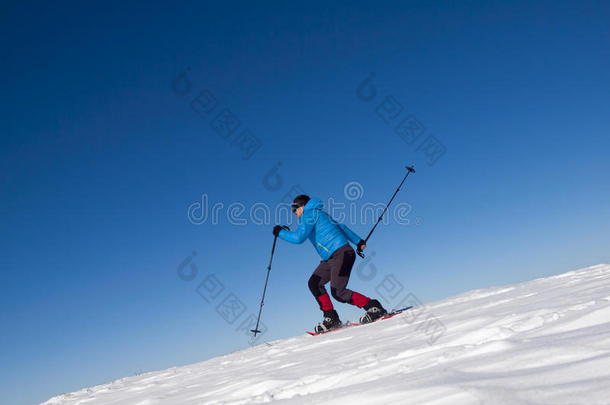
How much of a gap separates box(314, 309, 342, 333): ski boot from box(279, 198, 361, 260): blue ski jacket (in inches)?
39.4

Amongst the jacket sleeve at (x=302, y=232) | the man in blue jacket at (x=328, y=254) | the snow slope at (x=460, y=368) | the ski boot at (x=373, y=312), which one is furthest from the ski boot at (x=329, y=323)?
the snow slope at (x=460, y=368)

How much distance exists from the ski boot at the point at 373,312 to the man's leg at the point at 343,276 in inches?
3.2

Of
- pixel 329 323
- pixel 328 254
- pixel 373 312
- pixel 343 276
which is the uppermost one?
pixel 328 254

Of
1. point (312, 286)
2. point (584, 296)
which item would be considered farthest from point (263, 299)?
point (584, 296)

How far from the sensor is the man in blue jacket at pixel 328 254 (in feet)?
22.3

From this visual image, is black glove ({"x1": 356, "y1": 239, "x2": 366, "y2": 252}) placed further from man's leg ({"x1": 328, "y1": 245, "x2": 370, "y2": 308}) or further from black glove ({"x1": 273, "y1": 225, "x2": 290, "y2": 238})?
black glove ({"x1": 273, "y1": 225, "x2": 290, "y2": 238})

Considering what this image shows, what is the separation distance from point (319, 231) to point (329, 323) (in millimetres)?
1621

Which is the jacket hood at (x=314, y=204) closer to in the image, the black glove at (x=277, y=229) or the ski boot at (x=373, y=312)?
the black glove at (x=277, y=229)

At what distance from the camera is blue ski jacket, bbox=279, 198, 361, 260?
706 centimetres

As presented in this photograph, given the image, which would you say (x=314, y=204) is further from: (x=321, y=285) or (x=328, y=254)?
(x=321, y=285)

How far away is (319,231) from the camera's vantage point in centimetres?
712

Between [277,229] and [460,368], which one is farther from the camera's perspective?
[277,229]

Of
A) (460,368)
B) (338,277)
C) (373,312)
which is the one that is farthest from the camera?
(338,277)

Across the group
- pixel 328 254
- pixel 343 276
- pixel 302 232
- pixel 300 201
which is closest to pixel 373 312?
pixel 343 276
